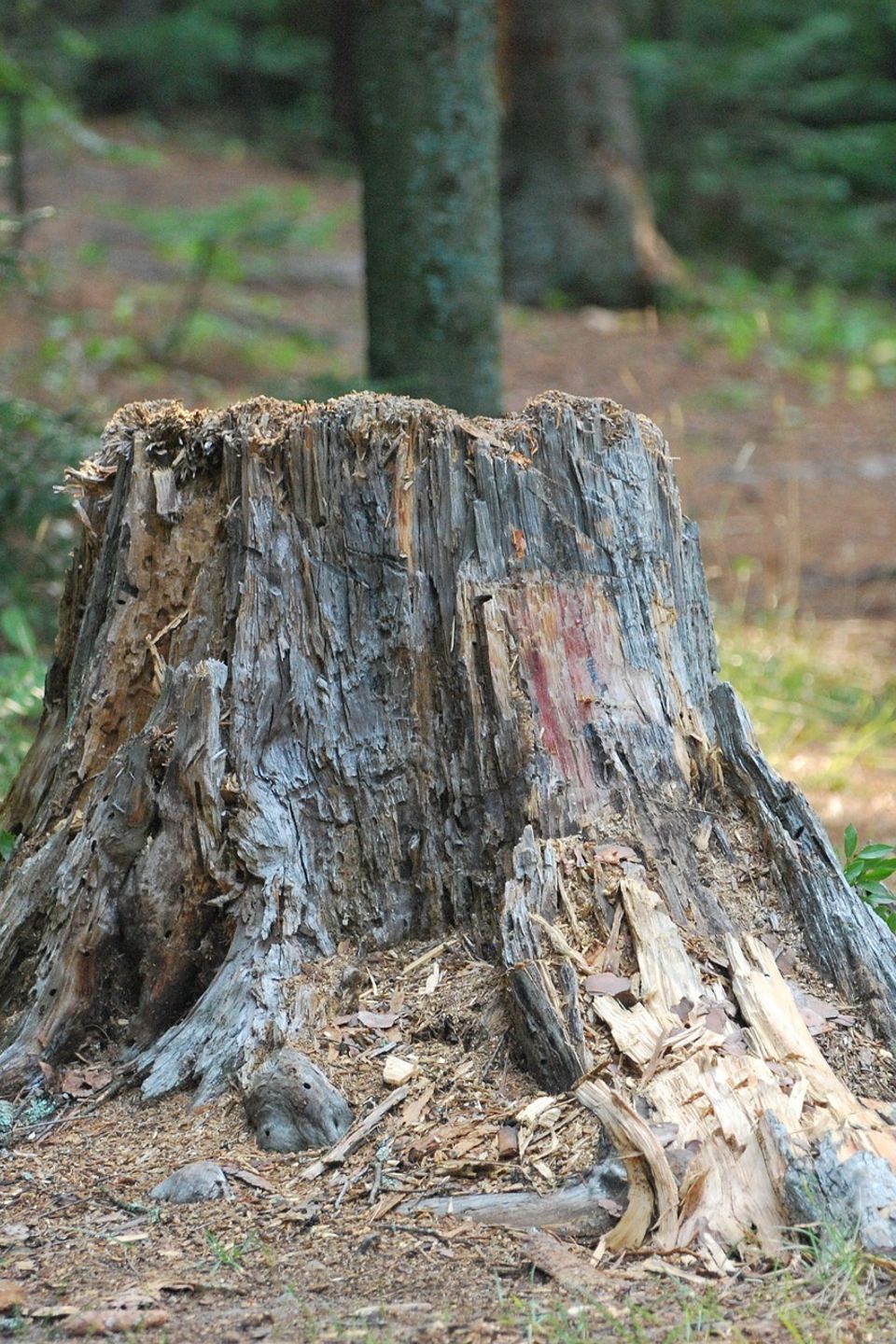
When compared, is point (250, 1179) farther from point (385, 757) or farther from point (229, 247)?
point (229, 247)

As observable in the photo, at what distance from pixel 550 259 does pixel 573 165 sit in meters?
0.87

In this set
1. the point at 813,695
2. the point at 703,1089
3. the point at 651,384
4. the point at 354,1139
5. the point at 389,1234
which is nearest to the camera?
the point at 389,1234

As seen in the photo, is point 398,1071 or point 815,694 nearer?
point 398,1071

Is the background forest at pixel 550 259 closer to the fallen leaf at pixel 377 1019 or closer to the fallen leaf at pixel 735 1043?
the fallen leaf at pixel 377 1019

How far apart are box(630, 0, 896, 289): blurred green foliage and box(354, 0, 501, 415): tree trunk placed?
35.3ft

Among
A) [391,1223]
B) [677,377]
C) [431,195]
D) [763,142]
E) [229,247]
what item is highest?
[763,142]

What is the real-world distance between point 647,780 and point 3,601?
3.52m

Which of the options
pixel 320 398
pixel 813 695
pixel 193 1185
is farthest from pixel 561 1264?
pixel 813 695

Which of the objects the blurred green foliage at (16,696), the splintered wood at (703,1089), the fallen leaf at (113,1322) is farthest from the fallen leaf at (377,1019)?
the blurred green foliage at (16,696)

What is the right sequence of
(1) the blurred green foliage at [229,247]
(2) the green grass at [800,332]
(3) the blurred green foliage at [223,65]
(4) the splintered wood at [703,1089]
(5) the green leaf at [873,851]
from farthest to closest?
1. (3) the blurred green foliage at [223,65]
2. (2) the green grass at [800,332]
3. (1) the blurred green foliage at [229,247]
4. (5) the green leaf at [873,851]
5. (4) the splintered wood at [703,1089]

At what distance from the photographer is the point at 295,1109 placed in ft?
8.46

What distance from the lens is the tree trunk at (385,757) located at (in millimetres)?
2820

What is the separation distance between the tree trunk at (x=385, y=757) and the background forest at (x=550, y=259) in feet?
6.13

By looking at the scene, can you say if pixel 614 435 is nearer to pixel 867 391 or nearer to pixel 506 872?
pixel 506 872
